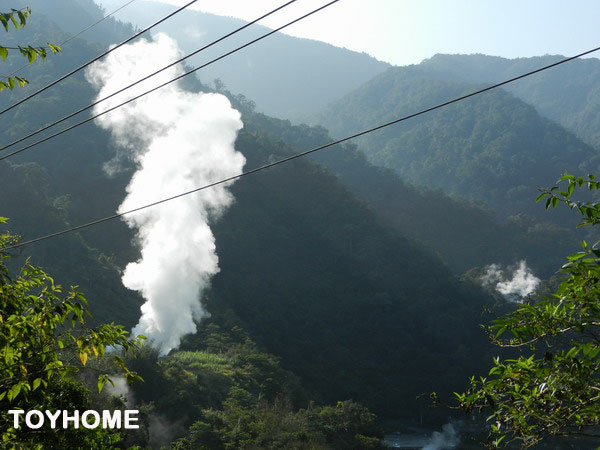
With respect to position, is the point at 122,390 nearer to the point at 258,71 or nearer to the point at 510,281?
the point at 510,281

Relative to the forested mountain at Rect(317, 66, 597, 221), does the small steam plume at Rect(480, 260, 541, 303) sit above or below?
below

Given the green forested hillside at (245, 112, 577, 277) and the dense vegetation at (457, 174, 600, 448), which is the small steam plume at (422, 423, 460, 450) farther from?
the green forested hillside at (245, 112, 577, 277)

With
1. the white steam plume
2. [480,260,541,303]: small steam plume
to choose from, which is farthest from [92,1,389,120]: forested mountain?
the white steam plume

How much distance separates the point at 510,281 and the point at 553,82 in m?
116

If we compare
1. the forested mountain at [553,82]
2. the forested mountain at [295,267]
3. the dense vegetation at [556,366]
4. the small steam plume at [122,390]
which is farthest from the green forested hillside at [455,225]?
the dense vegetation at [556,366]

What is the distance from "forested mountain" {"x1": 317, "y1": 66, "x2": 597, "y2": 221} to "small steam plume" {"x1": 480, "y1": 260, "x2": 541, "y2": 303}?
2764 cm

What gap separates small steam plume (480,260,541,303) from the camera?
225 feet

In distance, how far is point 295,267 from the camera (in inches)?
2559

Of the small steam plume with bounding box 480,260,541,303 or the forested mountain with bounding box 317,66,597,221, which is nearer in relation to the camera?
the small steam plume with bounding box 480,260,541,303

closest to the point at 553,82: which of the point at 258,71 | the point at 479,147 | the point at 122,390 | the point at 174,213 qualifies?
the point at 479,147

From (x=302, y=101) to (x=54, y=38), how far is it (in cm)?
10740

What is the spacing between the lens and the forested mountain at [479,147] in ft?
346

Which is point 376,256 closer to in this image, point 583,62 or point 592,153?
point 592,153

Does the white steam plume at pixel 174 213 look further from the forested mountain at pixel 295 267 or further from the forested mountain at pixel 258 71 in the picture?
the forested mountain at pixel 258 71
